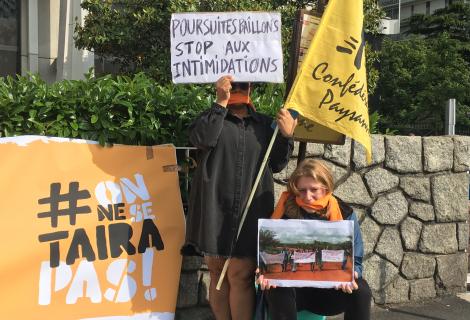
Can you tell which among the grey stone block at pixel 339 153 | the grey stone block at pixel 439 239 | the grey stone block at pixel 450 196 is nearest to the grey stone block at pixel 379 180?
the grey stone block at pixel 339 153

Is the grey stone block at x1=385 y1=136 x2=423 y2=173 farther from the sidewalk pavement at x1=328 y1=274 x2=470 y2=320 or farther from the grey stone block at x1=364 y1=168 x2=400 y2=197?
the sidewalk pavement at x1=328 y1=274 x2=470 y2=320

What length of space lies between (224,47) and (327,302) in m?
1.63

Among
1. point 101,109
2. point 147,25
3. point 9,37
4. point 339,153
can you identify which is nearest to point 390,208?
point 339,153

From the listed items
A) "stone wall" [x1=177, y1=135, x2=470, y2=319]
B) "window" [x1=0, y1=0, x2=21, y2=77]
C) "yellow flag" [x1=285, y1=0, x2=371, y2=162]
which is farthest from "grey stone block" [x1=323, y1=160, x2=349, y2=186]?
"window" [x1=0, y1=0, x2=21, y2=77]

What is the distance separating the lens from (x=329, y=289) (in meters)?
3.10

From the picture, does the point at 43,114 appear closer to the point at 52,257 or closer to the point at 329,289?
the point at 52,257

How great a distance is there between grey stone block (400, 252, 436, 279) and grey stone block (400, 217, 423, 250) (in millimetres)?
81

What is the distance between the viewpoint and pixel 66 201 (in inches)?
130

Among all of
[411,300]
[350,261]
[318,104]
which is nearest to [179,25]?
[318,104]

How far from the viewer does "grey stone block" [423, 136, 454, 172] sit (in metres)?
4.68

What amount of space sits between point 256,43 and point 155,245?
4.84 feet

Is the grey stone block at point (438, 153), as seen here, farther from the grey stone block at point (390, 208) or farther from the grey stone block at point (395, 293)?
the grey stone block at point (395, 293)

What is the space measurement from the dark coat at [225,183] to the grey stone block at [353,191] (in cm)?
129

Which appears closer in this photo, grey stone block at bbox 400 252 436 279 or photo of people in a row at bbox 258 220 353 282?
photo of people in a row at bbox 258 220 353 282
